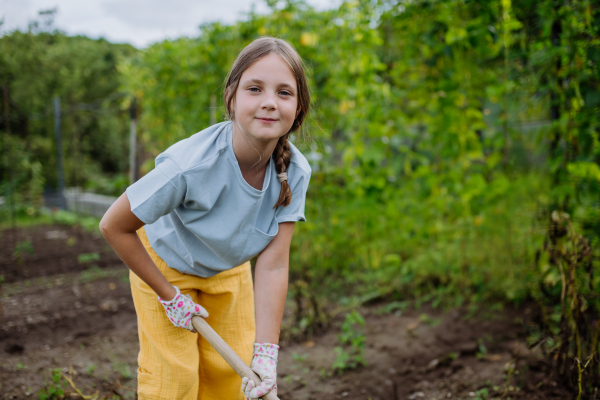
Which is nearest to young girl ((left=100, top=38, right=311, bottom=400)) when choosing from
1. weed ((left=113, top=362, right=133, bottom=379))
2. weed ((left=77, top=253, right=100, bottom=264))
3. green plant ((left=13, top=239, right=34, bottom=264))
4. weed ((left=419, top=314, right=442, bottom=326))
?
weed ((left=113, top=362, right=133, bottom=379))

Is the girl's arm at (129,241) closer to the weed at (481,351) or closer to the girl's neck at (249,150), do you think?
the girl's neck at (249,150)

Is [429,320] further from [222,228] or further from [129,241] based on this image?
[129,241]

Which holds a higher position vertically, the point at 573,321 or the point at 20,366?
the point at 573,321

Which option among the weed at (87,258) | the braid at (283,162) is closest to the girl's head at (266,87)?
the braid at (283,162)

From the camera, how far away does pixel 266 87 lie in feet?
4.49

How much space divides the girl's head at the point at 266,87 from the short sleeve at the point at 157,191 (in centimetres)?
27

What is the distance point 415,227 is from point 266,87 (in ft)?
8.38

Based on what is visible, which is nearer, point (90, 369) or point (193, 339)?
point (193, 339)

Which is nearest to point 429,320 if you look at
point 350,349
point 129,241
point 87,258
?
point 350,349

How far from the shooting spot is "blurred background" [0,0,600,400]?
206 centimetres

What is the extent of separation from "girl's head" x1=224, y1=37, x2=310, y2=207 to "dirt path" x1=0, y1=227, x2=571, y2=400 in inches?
54.6

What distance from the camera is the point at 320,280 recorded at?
388 cm

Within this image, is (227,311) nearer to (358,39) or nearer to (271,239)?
(271,239)

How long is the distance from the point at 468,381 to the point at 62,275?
3900mm
